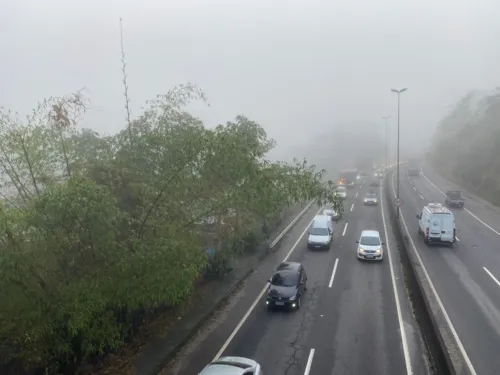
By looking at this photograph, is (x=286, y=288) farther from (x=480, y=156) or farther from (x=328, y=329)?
(x=480, y=156)

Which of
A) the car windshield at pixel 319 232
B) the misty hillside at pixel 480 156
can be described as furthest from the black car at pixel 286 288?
the misty hillside at pixel 480 156

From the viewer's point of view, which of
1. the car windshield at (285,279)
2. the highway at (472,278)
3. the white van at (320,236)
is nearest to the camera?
the highway at (472,278)

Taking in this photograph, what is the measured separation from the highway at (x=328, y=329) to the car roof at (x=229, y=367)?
71.0 inches

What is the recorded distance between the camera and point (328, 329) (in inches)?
638

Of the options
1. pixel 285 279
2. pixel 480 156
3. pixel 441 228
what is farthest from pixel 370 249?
pixel 480 156

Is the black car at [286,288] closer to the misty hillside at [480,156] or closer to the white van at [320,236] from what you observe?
the white van at [320,236]

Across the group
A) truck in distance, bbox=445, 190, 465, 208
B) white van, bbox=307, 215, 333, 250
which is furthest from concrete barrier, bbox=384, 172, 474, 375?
truck in distance, bbox=445, 190, 465, 208

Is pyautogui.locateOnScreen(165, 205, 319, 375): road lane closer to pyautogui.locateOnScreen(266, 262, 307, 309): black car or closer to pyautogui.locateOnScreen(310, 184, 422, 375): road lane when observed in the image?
pyautogui.locateOnScreen(266, 262, 307, 309): black car

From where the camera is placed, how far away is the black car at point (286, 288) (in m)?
18.0

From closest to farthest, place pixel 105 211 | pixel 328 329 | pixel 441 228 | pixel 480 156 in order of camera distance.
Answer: pixel 105 211, pixel 328 329, pixel 441 228, pixel 480 156

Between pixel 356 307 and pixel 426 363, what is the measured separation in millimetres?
4922

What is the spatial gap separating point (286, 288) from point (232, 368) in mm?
7278

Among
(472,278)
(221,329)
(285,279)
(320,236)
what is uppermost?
(285,279)

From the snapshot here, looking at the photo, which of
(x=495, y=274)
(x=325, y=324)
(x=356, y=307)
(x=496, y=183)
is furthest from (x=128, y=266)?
(x=496, y=183)
